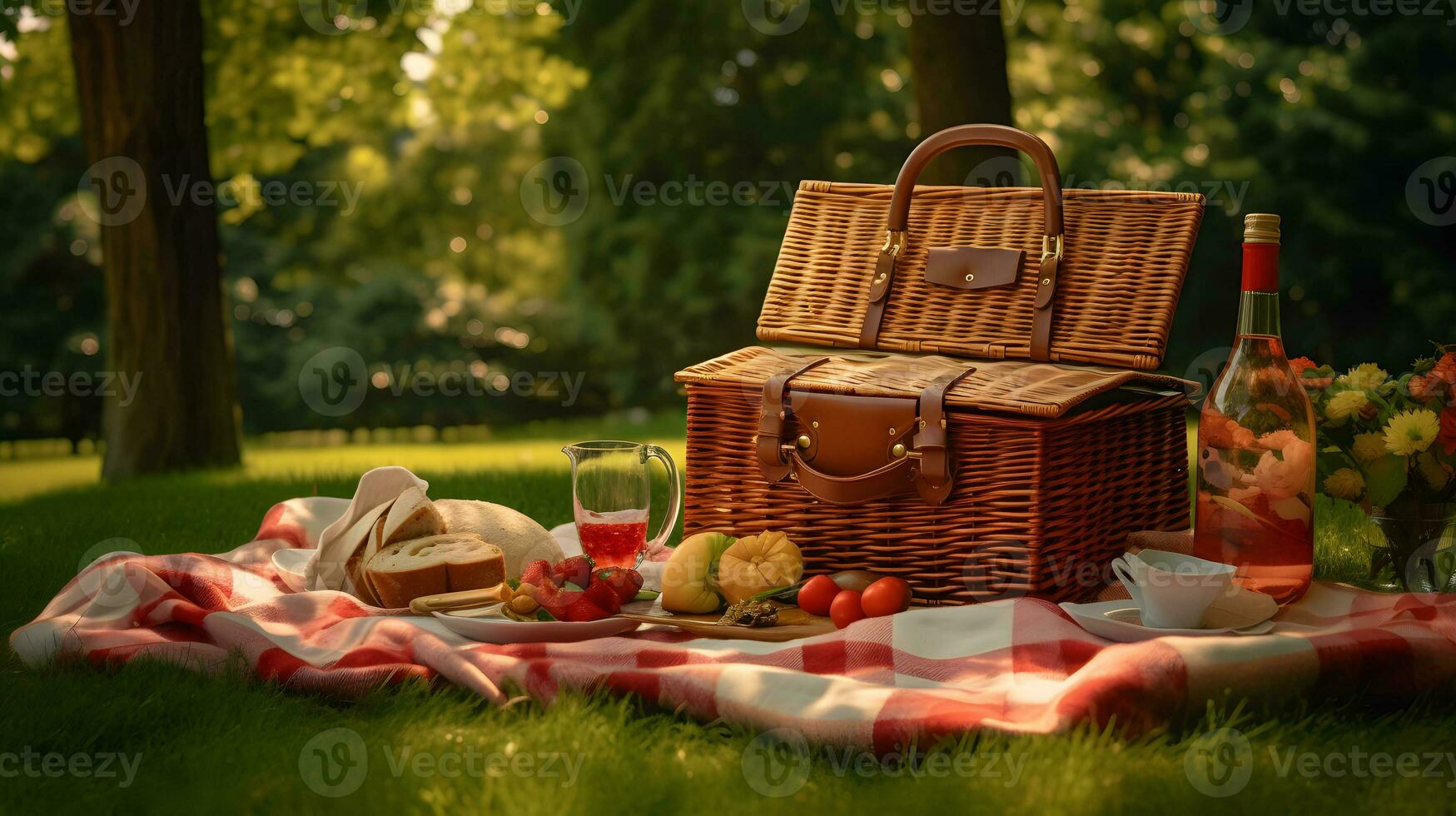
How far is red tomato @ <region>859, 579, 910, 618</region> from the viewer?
105 inches

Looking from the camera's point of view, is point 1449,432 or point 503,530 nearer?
point 1449,432

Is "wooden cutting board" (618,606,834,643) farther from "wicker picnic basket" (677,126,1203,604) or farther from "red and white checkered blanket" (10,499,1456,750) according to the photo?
"wicker picnic basket" (677,126,1203,604)

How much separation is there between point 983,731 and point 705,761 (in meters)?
0.44

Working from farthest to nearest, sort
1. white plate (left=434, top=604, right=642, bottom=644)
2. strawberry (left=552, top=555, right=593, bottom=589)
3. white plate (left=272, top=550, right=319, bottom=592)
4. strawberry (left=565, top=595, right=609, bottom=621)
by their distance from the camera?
white plate (left=272, top=550, right=319, bottom=592) → strawberry (left=552, top=555, right=593, bottom=589) → strawberry (left=565, top=595, right=609, bottom=621) → white plate (left=434, top=604, right=642, bottom=644)

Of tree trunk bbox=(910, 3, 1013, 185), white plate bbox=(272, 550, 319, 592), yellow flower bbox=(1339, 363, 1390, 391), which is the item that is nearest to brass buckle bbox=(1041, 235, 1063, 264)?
yellow flower bbox=(1339, 363, 1390, 391)

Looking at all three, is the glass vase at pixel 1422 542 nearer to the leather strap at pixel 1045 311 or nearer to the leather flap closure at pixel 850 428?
the leather strap at pixel 1045 311

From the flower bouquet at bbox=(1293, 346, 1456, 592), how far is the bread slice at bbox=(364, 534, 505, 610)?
1.87 m

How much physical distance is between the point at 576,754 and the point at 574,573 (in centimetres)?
75

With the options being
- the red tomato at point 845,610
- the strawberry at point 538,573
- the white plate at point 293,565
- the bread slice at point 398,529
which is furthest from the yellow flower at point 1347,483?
the white plate at point 293,565

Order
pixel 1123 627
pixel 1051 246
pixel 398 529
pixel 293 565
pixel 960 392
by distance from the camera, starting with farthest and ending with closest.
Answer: pixel 1051 246
pixel 293 565
pixel 398 529
pixel 960 392
pixel 1123 627

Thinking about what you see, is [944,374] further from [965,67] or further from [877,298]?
[965,67]

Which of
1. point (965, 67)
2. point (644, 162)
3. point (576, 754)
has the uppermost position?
point (644, 162)

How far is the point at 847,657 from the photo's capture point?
239 centimetres

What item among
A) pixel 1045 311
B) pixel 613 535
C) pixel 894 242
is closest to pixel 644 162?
pixel 894 242
